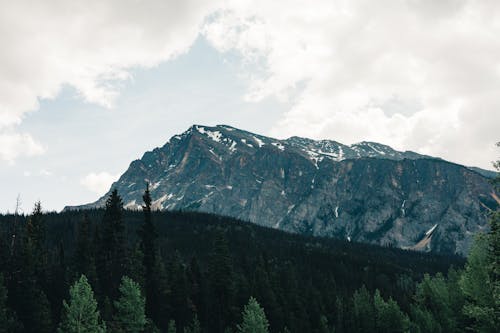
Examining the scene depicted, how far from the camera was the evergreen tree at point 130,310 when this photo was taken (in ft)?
183

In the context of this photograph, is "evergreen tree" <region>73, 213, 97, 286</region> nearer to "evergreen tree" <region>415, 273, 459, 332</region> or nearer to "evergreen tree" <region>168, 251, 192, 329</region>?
"evergreen tree" <region>168, 251, 192, 329</region>

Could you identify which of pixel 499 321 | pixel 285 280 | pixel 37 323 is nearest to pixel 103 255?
pixel 37 323

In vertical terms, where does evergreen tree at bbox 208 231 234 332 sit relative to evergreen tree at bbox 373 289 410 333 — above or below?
above

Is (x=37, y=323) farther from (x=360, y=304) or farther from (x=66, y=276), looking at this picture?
(x=360, y=304)

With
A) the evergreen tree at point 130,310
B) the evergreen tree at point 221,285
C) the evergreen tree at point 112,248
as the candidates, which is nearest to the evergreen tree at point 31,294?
the evergreen tree at point 112,248

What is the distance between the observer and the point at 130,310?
5603 centimetres

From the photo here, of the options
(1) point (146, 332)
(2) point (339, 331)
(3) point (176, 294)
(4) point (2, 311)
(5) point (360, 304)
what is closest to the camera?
(4) point (2, 311)

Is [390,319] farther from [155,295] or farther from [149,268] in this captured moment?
[149,268]

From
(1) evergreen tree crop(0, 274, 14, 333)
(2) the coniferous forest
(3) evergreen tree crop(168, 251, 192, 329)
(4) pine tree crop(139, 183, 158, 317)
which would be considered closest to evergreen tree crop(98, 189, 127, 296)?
(2) the coniferous forest

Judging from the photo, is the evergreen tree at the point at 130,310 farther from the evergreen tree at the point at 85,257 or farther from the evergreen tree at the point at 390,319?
the evergreen tree at the point at 390,319

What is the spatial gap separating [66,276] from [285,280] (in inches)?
1767

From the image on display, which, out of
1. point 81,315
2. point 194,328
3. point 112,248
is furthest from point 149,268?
point 81,315

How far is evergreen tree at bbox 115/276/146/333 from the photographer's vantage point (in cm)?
5572

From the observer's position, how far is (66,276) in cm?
6756
